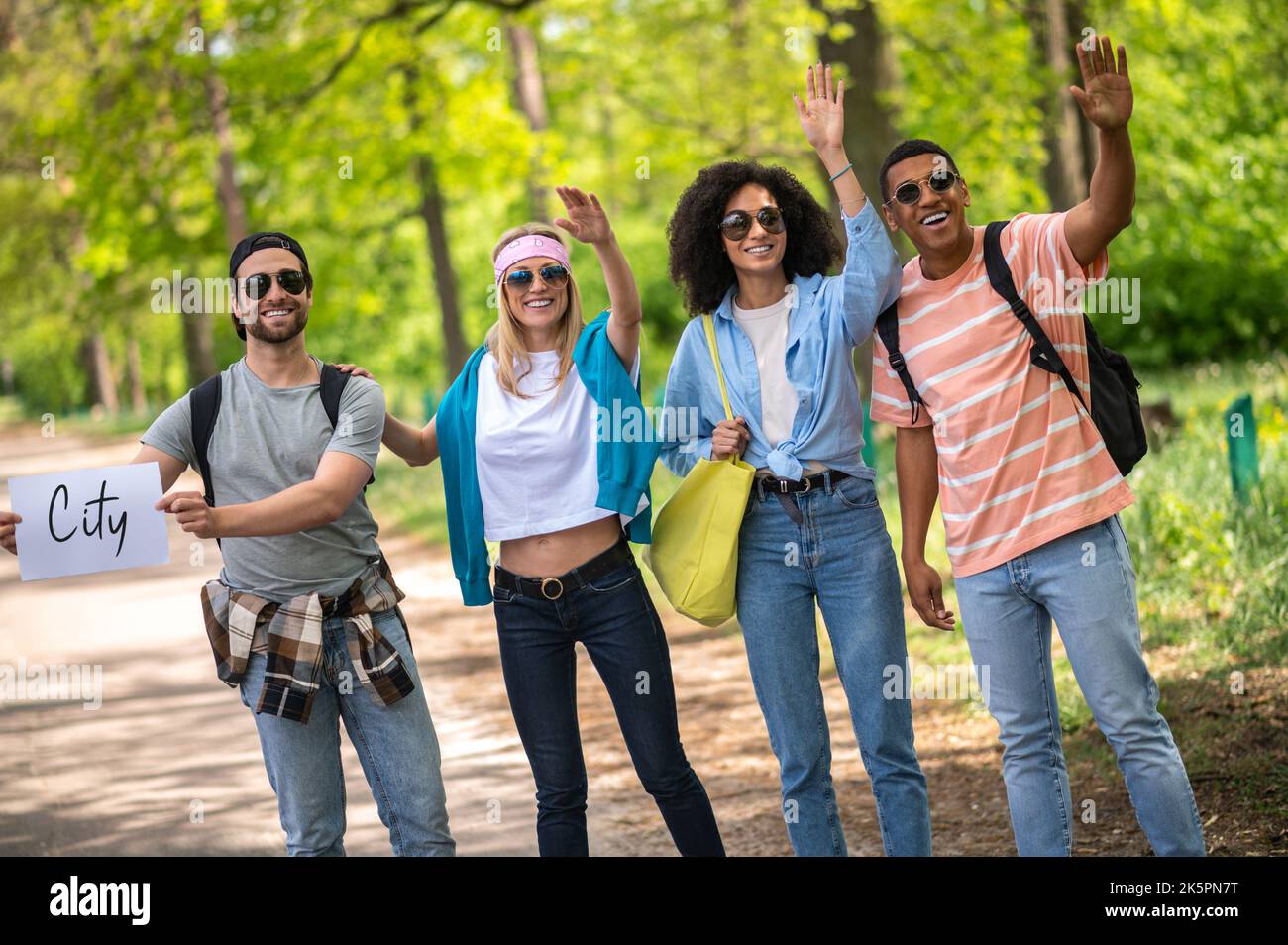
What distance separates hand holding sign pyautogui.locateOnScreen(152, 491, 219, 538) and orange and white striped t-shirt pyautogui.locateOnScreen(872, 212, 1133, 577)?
78.4 inches

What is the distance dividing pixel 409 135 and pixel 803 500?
13.1m

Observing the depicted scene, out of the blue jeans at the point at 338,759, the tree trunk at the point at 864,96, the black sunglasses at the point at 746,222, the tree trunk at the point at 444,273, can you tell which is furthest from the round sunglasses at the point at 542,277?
the tree trunk at the point at 444,273

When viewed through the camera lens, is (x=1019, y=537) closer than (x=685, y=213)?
Yes

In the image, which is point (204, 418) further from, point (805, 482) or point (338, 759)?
point (805, 482)

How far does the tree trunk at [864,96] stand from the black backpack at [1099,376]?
7.07 metres

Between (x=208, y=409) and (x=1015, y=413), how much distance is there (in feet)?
7.51

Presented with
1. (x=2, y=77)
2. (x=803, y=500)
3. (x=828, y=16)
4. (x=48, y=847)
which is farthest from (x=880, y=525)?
(x=2, y=77)

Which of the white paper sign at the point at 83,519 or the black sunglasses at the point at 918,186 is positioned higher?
the black sunglasses at the point at 918,186

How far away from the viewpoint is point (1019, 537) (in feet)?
12.3

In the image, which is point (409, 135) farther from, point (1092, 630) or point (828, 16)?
point (1092, 630)

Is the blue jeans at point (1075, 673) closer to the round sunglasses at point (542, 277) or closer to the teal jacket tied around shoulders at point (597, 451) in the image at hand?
the teal jacket tied around shoulders at point (597, 451)

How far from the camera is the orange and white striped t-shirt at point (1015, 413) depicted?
376cm

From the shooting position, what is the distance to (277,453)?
12.8 feet

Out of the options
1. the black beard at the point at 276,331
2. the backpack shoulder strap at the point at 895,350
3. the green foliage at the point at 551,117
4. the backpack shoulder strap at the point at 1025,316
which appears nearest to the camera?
the backpack shoulder strap at the point at 1025,316
